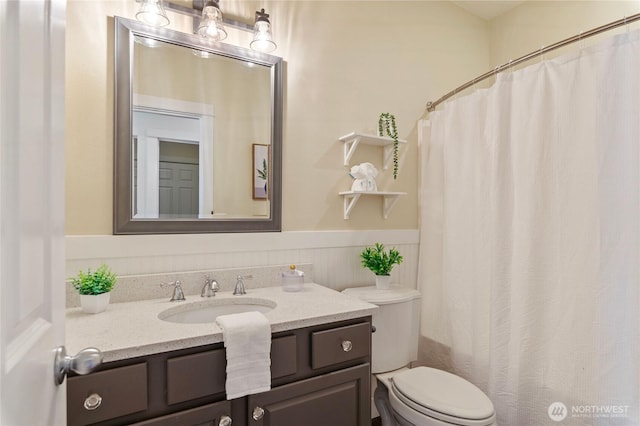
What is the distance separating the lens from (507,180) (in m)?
1.73

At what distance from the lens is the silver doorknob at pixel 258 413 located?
1140 millimetres

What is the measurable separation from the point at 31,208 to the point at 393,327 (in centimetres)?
161

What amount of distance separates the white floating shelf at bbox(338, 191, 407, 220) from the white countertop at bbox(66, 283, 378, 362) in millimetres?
553

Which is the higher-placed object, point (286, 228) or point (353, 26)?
point (353, 26)

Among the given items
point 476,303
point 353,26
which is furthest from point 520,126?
point 353,26

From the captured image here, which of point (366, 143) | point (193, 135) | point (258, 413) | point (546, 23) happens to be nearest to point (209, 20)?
point (193, 135)

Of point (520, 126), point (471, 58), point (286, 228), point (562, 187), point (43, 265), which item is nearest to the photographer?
point (43, 265)

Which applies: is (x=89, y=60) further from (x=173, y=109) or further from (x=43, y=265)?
(x=43, y=265)

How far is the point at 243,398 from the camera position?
114cm

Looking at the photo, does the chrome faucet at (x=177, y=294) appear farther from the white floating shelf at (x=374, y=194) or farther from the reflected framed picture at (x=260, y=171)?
the white floating shelf at (x=374, y=194)

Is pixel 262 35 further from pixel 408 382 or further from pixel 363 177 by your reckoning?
pixel 408 382

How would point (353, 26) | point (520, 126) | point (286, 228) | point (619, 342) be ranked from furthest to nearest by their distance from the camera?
point (353, 26)
point (286, 228)
point (520, 126)
point (619, 342)

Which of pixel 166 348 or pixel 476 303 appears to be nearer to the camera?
pixel 166 348

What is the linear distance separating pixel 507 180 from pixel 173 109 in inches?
62.4
